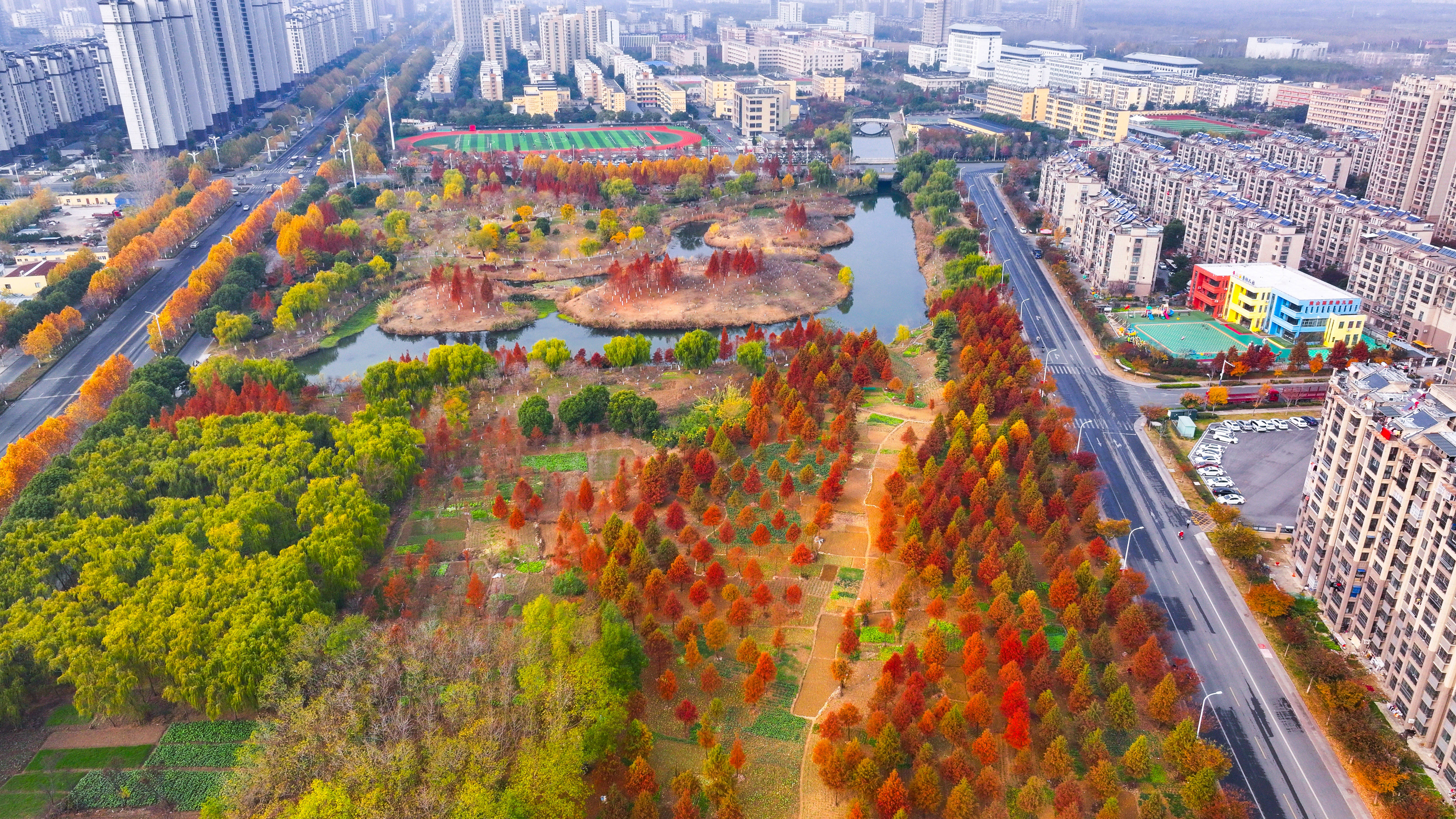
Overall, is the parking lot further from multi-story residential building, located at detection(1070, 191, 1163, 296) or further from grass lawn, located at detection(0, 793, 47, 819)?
grass lawn, located at detection(0, 793, 47, 819)

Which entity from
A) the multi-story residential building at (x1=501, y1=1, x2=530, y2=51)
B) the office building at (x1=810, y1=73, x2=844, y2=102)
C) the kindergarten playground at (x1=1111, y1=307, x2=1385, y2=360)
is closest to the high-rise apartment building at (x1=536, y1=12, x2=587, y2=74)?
the multi-story residential building at (x1=501, y1=1, x2=530, y2=51)

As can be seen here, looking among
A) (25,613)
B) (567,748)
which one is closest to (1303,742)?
(567,748)

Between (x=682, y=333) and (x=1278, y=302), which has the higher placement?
(x=1278, y=302)

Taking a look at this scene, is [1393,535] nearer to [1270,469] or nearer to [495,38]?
[1270,469]

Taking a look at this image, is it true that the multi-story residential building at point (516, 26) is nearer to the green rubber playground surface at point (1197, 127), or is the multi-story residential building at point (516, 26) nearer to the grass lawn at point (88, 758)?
the green rubber playground surface at point (1197, 127)

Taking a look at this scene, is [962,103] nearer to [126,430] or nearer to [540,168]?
[540,168]

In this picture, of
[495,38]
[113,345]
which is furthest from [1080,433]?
[495,38]
